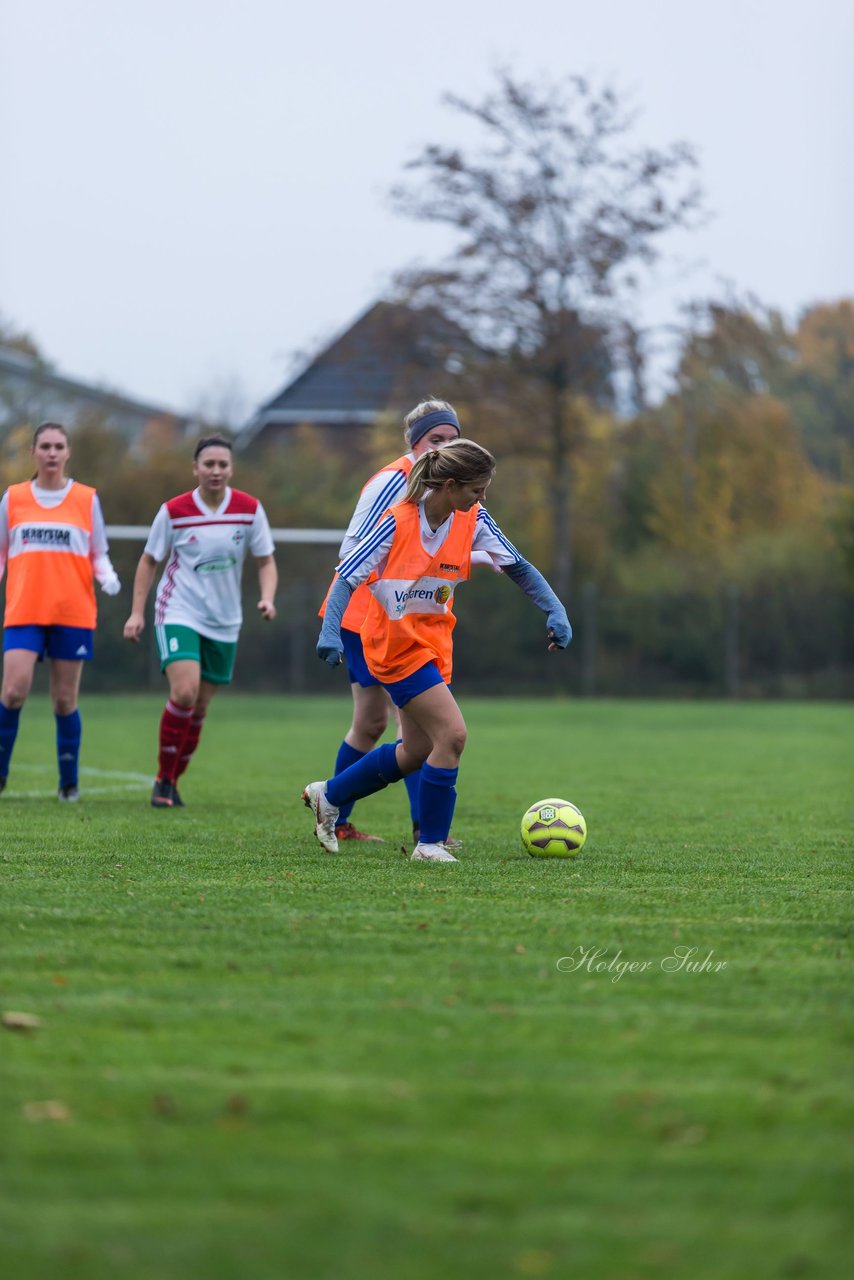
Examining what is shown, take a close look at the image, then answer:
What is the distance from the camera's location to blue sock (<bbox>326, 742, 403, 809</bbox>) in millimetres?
6484

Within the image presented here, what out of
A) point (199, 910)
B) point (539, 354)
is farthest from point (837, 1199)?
point (539, 354)

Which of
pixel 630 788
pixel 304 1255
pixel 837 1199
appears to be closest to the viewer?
pixel 304 1255

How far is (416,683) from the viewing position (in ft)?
20.1

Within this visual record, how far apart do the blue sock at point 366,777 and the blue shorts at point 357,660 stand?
0.75m

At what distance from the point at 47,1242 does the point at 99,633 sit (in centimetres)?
2630

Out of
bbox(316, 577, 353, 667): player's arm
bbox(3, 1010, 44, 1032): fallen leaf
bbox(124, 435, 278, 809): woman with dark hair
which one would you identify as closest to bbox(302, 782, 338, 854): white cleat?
bbox(316, 577, 353, 667): player's arm

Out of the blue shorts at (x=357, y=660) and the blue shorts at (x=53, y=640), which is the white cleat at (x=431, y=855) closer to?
the blue shorts at (x=357, y=660)

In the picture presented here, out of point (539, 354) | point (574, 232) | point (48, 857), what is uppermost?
point (574, 232)

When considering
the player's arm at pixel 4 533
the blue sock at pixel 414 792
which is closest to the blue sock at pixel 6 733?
the player's arm at pixel 4 533

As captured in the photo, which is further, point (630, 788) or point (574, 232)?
point (574, 232)

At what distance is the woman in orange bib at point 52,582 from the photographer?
8.79 metres

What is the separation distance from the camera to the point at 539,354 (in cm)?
3284

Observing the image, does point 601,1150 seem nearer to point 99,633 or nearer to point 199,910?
point 199,910

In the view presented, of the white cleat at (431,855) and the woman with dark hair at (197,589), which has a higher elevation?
the woman with dark hair at (197,589)
